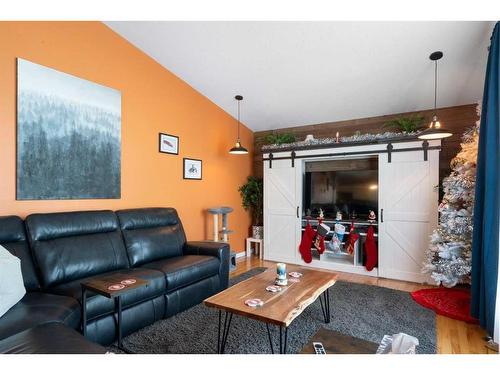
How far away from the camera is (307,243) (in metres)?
4.77

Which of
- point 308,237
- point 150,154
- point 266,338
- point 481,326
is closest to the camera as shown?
point 266,338

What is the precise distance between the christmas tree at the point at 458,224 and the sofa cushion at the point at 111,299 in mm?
3038

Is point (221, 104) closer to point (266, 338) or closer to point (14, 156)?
point (14, 156)

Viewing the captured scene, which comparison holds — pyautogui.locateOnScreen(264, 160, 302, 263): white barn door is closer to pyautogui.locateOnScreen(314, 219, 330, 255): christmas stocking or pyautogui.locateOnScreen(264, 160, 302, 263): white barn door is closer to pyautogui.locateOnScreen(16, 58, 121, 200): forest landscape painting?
pyautogui.locateOnScreen(314, 219, 330, 255): christmas stocking

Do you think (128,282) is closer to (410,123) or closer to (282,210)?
(282,210)

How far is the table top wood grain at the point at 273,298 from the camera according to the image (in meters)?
1.87

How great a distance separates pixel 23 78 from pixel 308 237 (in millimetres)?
4177

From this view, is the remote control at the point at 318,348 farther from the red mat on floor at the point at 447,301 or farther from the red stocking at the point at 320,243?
the red stocking at the point at 320,243

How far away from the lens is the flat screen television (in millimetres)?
4516

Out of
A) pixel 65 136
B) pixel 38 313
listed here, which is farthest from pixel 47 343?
pixel 65 136

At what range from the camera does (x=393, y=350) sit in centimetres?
131

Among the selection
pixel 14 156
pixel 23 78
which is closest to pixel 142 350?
pixel 14 156

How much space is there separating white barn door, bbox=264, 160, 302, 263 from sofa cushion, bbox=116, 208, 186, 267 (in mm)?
2005

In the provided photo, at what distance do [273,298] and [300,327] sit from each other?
0.70 metres
